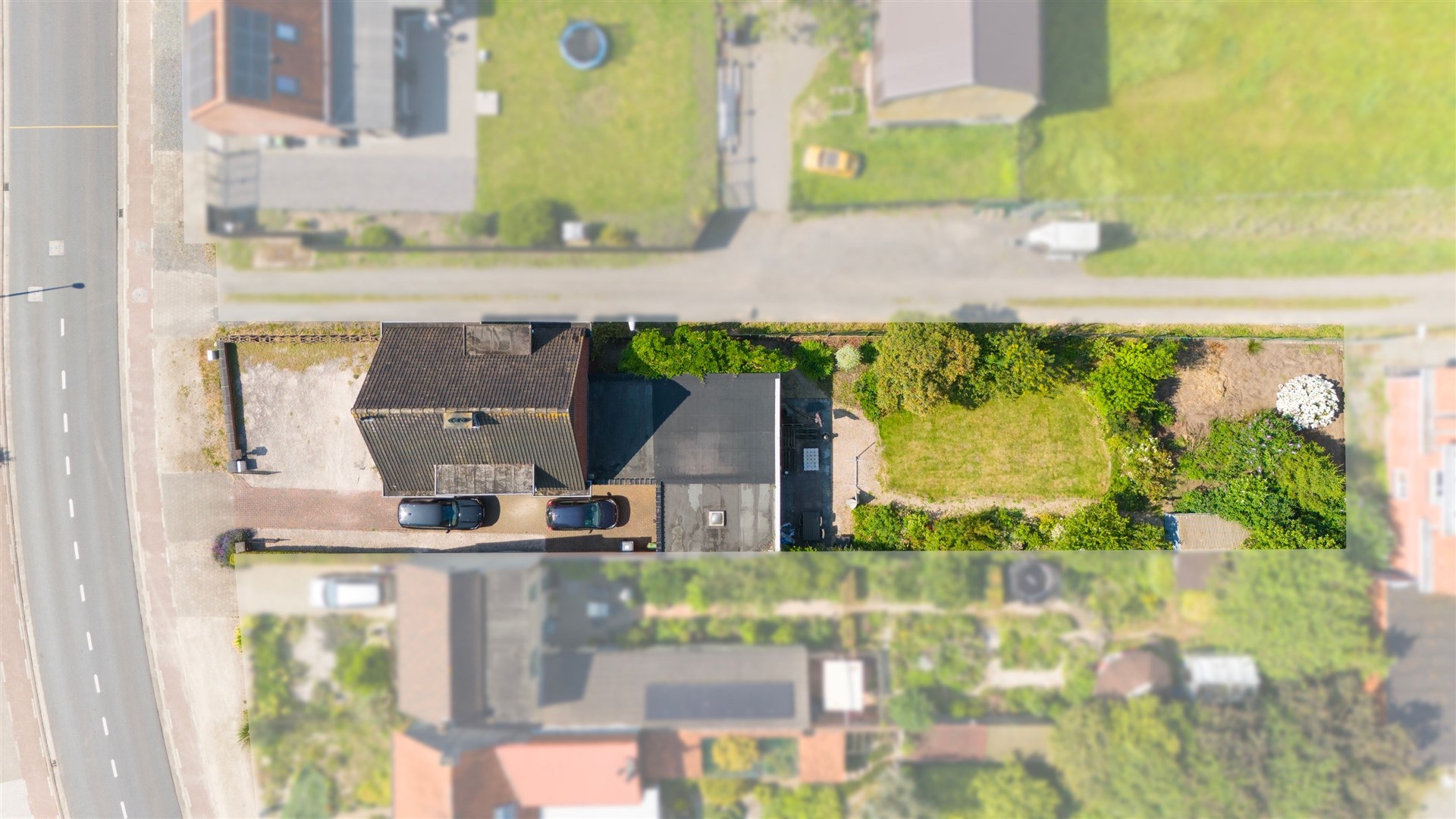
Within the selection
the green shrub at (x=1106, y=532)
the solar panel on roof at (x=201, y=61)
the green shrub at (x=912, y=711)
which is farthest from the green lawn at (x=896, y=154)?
the green shrub at (x=1106, y=532)

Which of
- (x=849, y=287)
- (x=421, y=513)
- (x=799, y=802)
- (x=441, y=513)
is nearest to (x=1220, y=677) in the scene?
(x=799, y=802)

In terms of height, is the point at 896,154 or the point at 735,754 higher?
the point at 896,154

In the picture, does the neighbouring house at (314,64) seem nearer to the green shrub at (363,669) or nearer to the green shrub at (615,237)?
the green shrub at (615,237)

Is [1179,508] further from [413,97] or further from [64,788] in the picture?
[64,788]

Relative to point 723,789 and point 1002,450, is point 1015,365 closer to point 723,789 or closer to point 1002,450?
point 1002,450

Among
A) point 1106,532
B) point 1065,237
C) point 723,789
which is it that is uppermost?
point 1065,237

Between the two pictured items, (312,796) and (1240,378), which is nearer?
Answer: (312,796)

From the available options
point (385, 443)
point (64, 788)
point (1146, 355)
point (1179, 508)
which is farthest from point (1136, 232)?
point (64, 788)
